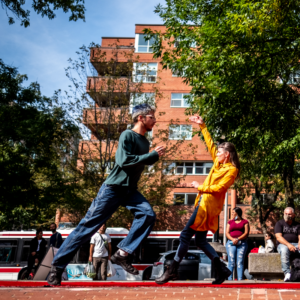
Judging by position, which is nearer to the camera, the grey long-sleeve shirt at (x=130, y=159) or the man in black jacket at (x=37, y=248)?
the grey long-sleeve shirt at (x=130, y=159)

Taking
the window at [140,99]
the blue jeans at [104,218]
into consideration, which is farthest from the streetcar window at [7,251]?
the blue jeans at [104,218]

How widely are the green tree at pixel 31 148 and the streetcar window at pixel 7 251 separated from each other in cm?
183

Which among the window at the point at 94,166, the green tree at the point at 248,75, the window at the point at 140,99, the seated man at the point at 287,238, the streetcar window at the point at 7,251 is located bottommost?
the streetcar window at the point at 7,251

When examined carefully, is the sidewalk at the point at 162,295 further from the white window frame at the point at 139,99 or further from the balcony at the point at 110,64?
the balcony at the point at 110,64

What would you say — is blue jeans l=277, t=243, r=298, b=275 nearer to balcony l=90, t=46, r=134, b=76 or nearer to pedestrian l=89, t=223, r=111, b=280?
pedestrian l=89, t=223, r=111, b=280

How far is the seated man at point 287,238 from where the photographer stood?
24.2ft

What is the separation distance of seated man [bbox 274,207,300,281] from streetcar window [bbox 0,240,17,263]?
13921 millimetres

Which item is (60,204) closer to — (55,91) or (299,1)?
(55,91)

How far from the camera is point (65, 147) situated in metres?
20.9

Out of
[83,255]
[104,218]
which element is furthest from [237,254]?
[83,255]

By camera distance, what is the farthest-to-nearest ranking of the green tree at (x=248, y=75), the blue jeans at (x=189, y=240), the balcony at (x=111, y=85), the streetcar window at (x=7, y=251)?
the balcony at (x=111, y=85)
the streetcar window at (x=7, y=251)
the green tree at (x=248, y=75)
the blue jeans at (x=189, y=240)

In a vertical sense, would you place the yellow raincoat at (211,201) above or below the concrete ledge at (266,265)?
above

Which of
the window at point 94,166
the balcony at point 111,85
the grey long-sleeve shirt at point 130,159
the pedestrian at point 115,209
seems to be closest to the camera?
the grey long-sleeve shirt at point 130,159

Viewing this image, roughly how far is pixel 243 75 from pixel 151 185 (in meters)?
11.8
